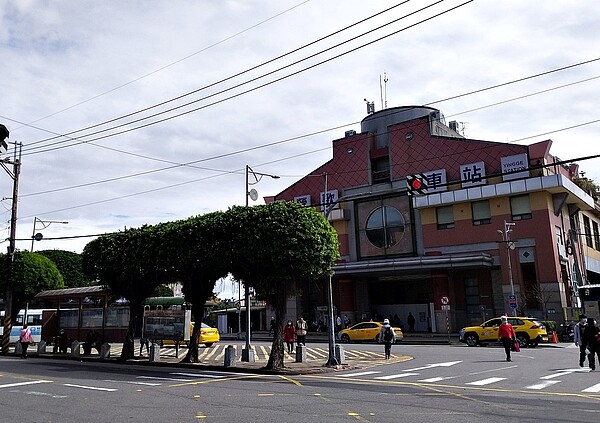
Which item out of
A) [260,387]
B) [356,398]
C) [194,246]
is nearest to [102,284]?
[194,246]

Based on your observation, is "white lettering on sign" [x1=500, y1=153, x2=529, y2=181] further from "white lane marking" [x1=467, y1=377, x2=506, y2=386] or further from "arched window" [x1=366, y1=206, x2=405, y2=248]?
"white lane marking" [x1=467, y1=377, x2=506, y2=386]

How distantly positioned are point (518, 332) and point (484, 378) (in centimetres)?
1522

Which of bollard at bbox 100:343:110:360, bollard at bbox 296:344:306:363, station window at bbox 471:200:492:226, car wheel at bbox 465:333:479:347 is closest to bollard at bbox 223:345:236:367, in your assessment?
bollard at bbox 296:344:306:363

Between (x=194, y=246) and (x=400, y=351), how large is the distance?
12.8m

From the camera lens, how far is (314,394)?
13000mm

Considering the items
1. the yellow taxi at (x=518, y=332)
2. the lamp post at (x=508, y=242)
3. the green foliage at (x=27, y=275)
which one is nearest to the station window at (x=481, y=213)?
the lamp post at (x=508, y=242)

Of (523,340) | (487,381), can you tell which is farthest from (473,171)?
(487,381)

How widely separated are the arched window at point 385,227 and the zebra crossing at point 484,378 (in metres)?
27.6

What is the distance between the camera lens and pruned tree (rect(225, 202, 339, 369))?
18.9 m

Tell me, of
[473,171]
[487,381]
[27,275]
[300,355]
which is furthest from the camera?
[473,171]

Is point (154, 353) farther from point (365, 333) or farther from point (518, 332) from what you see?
point (518, 332)

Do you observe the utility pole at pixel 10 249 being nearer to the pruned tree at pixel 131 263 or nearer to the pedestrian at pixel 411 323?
the pruned tree at pixel 131 263

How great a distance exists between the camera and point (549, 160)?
1651 inches

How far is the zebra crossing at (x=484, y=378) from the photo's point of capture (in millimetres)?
14109
